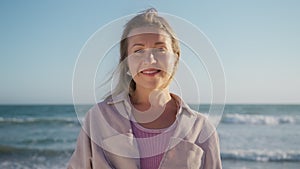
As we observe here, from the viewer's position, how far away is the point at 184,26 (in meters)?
1.72

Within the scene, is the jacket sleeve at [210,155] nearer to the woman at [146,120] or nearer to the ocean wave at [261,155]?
the woman at [146,120]

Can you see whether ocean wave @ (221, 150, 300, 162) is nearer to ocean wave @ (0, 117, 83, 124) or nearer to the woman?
the woman

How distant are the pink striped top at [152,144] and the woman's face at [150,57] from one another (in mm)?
200

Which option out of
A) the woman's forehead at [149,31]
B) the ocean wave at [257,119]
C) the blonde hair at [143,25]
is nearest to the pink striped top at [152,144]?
the blonde hair at [143,25]

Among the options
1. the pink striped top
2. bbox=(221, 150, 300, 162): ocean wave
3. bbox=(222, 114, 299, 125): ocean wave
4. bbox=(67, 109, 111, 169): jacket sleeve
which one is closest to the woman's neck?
the pink striped top

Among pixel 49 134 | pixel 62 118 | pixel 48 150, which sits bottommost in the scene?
pixel 62 118

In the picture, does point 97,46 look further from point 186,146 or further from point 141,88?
point 186,146

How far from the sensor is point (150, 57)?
171 cm

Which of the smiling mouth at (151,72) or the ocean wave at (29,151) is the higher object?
the smiling mouth at (151,72)

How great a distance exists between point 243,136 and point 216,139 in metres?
9.55

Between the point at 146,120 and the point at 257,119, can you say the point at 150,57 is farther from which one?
the point at 257,119

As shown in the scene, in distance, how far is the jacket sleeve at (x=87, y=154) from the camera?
181cm

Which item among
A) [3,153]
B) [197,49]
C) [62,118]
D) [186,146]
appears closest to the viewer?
[197,49]

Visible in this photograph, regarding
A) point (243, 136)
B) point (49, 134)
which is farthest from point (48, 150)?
point (243, 136)
